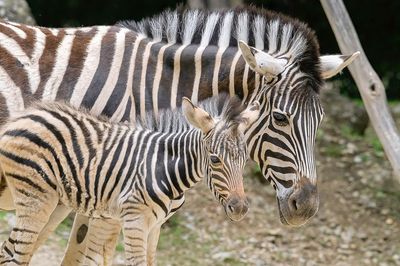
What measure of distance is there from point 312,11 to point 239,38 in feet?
25.3

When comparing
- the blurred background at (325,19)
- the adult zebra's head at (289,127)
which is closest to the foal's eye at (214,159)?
the adult zebra's head at (289,127)

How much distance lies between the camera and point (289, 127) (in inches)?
247

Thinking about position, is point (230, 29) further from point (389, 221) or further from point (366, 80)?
point (389, 221)

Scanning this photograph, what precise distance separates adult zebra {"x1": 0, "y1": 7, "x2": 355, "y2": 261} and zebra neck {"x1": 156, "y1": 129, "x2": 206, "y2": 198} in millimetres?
692

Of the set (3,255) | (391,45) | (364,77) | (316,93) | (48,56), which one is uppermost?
(391,45)

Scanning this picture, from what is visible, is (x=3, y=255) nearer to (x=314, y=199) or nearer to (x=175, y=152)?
(x=175, y=152)

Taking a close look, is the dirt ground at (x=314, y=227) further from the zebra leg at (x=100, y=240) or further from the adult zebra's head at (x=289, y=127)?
the adult zebra's head at (x=289, y=127)

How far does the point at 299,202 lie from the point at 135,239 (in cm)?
121

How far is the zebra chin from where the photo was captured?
613 cm

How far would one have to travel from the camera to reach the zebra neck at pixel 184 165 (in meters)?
5.78

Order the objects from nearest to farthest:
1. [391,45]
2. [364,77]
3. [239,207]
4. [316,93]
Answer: [239,207] → [316,93] → [364,77] → [391,45]

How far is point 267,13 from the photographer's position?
683cm

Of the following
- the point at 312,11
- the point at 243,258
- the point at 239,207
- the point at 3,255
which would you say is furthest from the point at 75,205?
the point at 312,11

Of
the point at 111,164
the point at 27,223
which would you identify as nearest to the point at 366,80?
the point at 111,164
